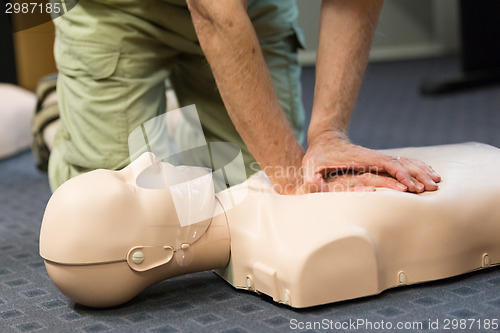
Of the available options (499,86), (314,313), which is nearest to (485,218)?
(314,313)

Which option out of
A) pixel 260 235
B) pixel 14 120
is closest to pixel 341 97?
pixel 260 235

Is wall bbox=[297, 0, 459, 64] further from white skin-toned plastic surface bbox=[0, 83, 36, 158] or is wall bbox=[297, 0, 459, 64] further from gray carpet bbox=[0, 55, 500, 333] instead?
gray carpet bbox=[0, 55, 500, 333]

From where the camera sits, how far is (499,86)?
2820 mm

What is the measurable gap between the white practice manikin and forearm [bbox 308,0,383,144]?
171 millimetres

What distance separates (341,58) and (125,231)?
43 cm

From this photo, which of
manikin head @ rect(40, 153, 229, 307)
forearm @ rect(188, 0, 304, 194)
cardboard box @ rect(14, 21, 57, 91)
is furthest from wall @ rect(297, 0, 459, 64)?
manikin head @ rect(40, 153, 229, 307)

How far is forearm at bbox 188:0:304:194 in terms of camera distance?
3.27 feet

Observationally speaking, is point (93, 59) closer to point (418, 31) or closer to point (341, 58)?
point (341, 58)

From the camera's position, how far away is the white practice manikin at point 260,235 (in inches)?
34.5

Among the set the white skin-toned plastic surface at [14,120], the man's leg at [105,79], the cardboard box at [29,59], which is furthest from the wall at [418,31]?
the man's leg at [105,79]

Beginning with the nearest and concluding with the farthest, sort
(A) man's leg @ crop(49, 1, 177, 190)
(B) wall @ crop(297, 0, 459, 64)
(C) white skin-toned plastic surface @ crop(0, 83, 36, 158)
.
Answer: (A) man's leg @ crop(49, 1, 177, 190)
(C) white skin-toned plastic surface @ crop(0, 83, 36, 158)
(B) wall @ crop(297, 0, 459, 64)

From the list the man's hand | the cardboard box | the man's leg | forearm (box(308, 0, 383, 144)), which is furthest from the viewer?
the cardboard box

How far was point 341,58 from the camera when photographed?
110 cm

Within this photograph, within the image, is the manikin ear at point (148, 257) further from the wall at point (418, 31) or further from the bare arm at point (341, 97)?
the wall at point (418, 31)
